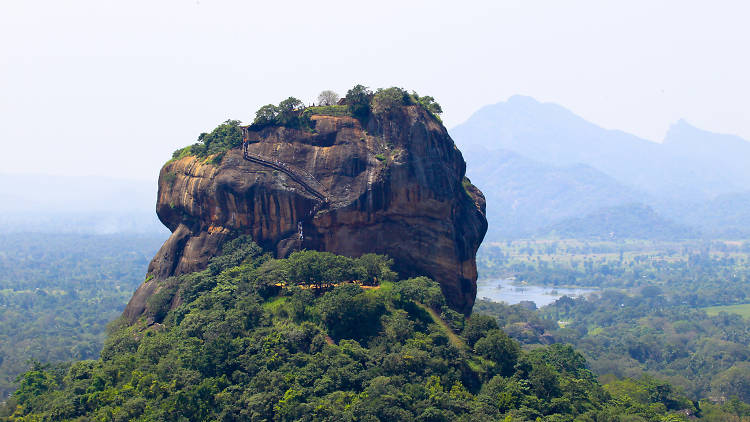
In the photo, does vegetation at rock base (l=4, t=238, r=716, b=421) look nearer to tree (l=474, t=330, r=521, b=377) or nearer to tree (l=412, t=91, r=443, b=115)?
tree (l=474, t=330, r=521, b=377)

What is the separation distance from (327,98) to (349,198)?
27.3 ft

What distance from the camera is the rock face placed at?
124 ft

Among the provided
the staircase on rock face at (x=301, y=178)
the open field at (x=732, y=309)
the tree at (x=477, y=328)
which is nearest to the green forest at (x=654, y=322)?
the open field at (x=732, y=309)

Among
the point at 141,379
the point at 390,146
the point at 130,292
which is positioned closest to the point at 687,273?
the point at 130,292

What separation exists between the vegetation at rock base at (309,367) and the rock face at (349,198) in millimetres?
2658

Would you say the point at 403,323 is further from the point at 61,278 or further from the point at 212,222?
the point at 61,278

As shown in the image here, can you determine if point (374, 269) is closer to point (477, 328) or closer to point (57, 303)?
point (477, 328)

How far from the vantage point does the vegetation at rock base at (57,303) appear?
84.8 meters

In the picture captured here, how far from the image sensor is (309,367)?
92.4 ft

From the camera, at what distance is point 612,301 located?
420 feet

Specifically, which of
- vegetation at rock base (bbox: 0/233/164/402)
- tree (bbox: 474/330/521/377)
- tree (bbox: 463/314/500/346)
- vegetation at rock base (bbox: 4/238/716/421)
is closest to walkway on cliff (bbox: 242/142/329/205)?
vegetation at rock base (bbox: 4/238/716/421)

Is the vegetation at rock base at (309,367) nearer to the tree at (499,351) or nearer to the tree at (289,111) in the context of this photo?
the tree at (499,351)

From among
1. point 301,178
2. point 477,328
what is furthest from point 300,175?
point 477,328

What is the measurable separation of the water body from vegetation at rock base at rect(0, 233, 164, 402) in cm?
7623
